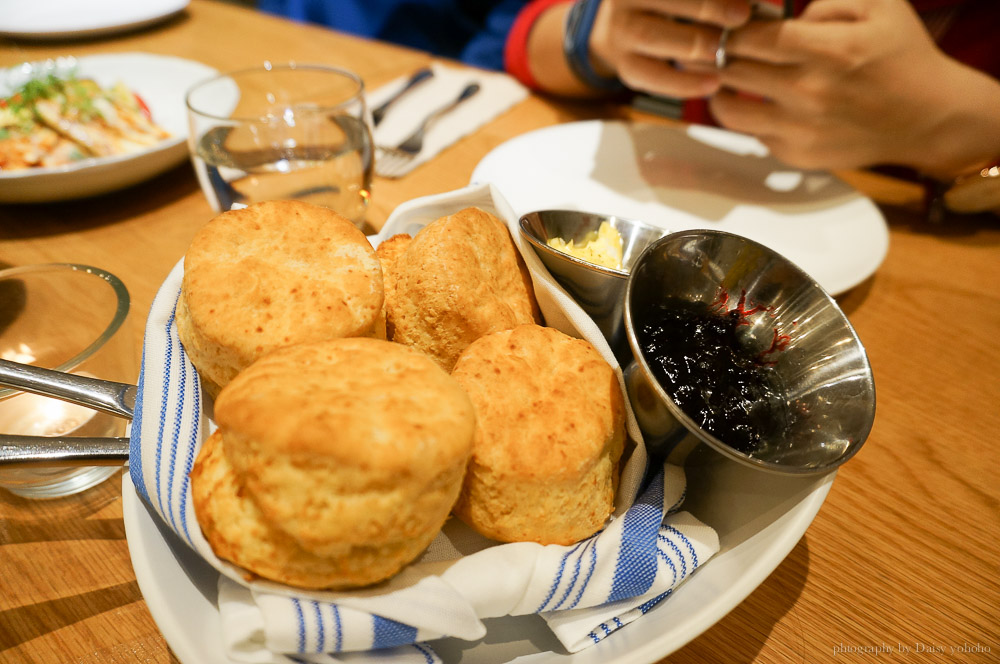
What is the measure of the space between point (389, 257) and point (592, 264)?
462mm

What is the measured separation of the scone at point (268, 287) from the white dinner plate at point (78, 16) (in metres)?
3.07

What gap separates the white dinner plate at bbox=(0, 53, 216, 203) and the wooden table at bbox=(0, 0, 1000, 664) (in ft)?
0.40

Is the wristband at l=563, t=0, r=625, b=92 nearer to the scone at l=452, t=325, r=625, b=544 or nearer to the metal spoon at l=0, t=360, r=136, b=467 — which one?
the scone at l=452, t=325, r=625, b=544

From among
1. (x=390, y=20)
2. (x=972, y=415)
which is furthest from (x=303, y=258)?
(x=390, y=20)

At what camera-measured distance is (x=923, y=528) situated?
49.2 inches

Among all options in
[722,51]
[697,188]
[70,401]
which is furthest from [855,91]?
[70,401]

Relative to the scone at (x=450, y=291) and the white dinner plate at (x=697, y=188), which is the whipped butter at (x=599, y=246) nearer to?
the scone at (x=450, y=291)

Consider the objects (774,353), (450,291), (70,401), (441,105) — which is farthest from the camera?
(441,105)

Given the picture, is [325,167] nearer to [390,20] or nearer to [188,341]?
[188,341]

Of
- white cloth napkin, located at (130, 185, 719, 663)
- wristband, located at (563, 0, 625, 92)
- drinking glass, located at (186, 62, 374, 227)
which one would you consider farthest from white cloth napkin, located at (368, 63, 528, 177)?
white cloth napkin, located at (130, 185, 719, 663)

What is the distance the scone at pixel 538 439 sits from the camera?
0.93m

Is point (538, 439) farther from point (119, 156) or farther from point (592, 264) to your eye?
point (119, 156)

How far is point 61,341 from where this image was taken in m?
1.41

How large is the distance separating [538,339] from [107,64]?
9.19ft
